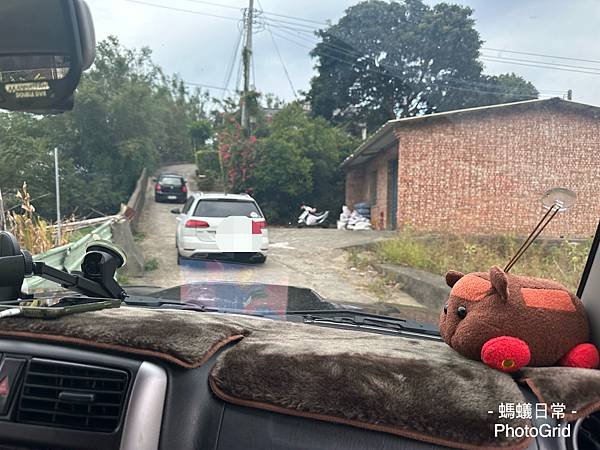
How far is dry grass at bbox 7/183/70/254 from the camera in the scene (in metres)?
4.09

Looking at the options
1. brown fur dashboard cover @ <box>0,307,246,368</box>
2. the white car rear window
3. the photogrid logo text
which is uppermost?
the white car rear window

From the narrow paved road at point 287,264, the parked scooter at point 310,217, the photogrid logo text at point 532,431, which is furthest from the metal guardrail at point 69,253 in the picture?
the photogrid logo text at point 532,431

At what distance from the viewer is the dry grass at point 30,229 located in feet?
13.4

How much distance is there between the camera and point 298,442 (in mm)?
1532

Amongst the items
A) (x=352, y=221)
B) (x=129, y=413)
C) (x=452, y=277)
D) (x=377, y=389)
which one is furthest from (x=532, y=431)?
(x=352, y=221)

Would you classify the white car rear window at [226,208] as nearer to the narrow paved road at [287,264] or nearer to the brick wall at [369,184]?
the narrow paved road at [287,264]

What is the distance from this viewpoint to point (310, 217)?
5.12 m

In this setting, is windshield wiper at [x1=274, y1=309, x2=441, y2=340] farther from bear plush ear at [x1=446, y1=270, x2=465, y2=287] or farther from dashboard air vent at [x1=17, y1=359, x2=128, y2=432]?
dashboard air vent at [x1=17, y1=359, x2=128, y2=432]

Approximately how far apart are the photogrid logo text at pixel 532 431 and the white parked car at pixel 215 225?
8.98ft

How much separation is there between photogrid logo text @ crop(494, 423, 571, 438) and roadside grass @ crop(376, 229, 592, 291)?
0.85m

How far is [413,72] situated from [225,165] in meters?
2.06

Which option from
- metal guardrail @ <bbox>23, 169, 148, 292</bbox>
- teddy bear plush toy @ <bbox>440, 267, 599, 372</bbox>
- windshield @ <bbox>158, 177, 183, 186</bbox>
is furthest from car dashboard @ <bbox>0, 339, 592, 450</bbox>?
windshield @ <bbox>158, 177, 183, 186</bbox>

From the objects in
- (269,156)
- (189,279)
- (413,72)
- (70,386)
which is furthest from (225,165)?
(70,386)

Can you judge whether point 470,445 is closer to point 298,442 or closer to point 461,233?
point 298,442
